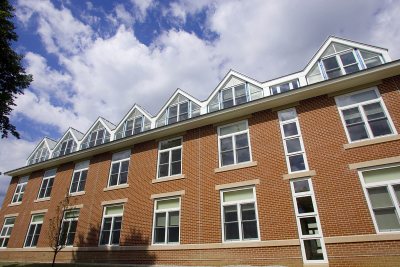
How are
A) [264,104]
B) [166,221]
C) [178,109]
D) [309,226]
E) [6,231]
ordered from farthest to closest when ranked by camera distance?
1. [6,231]
2. [178,109]
3. [166,221]
4. [264,104]
5. [309,226]

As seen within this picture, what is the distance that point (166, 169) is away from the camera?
16.7 m

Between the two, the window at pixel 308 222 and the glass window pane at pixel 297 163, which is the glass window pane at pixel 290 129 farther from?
the window at pixel 308 222

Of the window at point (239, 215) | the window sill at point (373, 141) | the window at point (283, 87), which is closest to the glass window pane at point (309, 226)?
the window at point (239, 215)

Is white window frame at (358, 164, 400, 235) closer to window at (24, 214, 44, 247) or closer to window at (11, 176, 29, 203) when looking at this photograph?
window at (24, 214, 44, 247)

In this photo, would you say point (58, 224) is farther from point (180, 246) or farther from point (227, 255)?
point (227, 255)

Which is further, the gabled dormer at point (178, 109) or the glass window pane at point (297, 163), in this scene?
the gabled dormer at point (178, 109)

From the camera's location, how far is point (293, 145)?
13531mm

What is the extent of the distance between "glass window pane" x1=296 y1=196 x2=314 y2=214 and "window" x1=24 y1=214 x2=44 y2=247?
18.6m

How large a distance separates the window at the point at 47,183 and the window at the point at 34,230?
68.6 inches

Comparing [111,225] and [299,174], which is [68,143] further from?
[299,174]

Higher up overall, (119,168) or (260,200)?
(119,168)

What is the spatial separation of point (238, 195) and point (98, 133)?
13460mm

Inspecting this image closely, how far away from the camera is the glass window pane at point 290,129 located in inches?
545

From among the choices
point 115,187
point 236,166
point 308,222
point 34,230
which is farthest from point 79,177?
point 308,222
